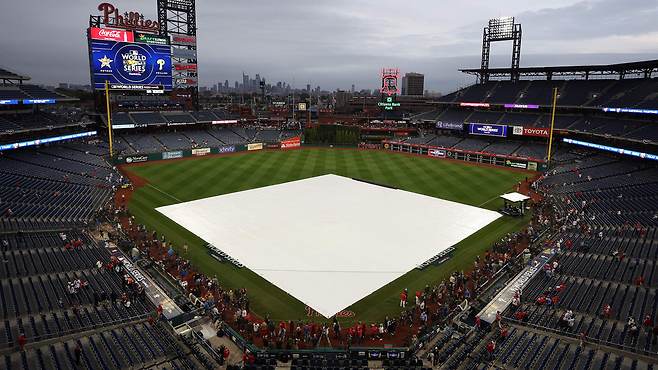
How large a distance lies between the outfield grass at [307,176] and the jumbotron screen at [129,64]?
45.4ft

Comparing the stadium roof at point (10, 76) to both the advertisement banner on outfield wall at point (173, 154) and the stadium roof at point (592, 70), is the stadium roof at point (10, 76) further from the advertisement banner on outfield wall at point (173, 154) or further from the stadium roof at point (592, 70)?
the stadium roof at point (592, 70)

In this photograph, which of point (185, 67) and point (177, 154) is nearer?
point (177, 154)

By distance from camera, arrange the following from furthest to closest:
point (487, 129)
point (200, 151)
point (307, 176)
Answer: point (487, 129) → point (200, 151) → point (307, 176)

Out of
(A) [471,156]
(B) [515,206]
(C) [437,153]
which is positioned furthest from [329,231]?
(C) [437,153]

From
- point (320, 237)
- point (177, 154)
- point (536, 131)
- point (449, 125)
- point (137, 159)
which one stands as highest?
point (449, 125)

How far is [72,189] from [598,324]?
4137 centimetres

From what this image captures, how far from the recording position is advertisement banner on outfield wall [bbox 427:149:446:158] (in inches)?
2546

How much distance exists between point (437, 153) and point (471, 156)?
20.0 feet

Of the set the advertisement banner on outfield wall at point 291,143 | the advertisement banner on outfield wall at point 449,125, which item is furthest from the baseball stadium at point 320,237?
the advertisement banner on outfield wall at point 291,143

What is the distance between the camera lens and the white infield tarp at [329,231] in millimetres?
23109

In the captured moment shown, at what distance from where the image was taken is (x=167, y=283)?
2206cm

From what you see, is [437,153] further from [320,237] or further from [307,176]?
[320,237]

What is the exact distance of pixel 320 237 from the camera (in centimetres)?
2911

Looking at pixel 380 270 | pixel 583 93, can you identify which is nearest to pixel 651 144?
pixel 583 93
